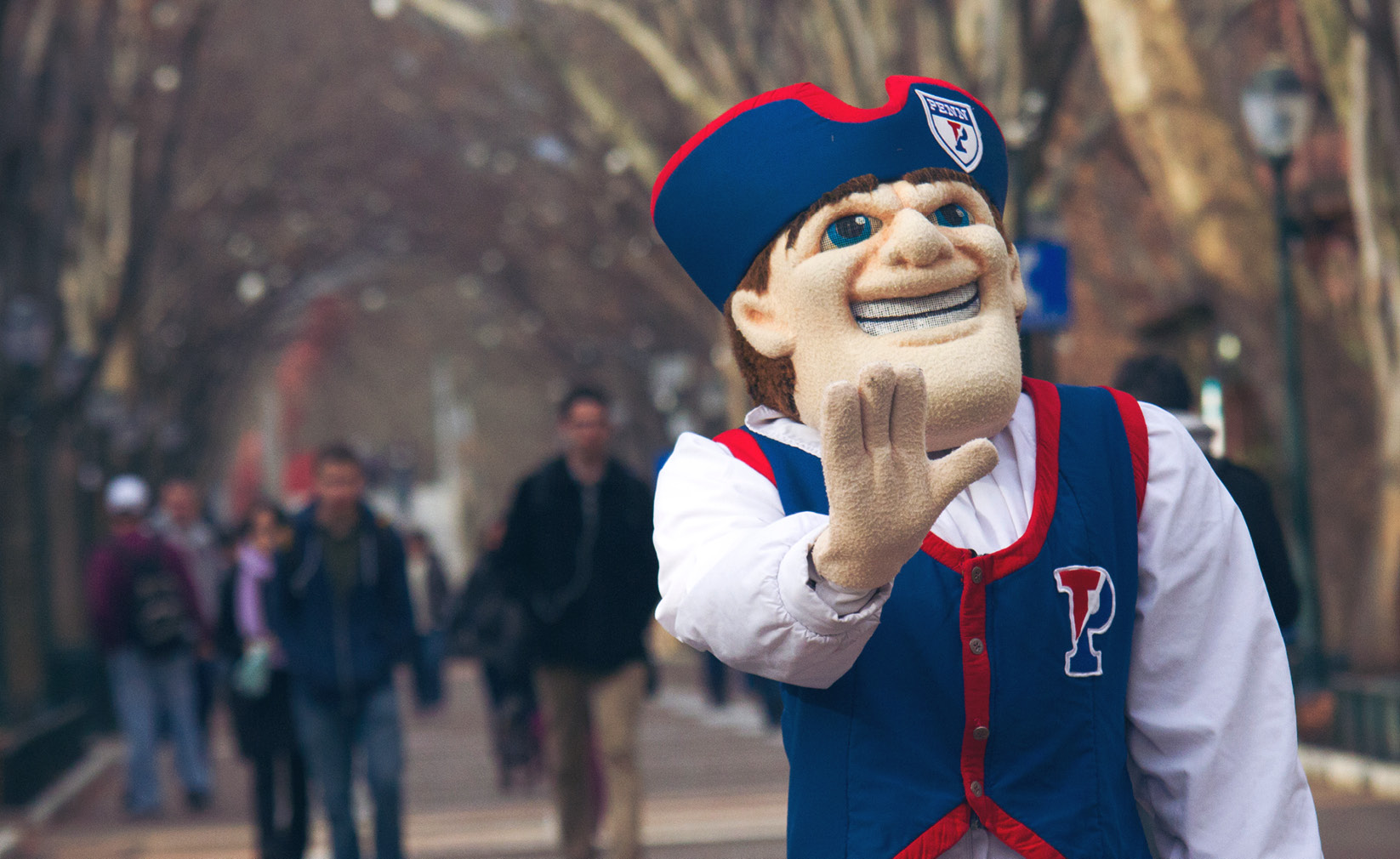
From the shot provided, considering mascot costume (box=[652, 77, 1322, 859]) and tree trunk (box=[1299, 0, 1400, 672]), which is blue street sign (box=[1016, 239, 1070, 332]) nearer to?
tree trunk (box=[1299, 0, 1400, 672])

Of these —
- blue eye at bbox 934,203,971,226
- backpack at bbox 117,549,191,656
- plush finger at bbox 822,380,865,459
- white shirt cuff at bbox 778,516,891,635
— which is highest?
blue eye at bbox 934,203,971,226

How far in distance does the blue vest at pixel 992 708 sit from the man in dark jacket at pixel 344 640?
509 cm

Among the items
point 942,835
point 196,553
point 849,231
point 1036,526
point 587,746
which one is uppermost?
point 849,231

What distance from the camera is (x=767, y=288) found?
9.17 ft

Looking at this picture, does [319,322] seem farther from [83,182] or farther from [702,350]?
Answer: [83,182]

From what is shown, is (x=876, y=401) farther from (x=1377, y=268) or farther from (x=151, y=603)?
(x=151, y=603)

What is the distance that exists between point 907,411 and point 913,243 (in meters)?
0.38

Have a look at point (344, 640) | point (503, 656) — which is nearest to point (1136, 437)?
point (344, 640)

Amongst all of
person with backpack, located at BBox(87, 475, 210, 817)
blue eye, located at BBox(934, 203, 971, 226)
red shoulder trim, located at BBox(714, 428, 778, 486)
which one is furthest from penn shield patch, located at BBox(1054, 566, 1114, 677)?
person with backpack, located at BBox(87, 475, 210, 817)

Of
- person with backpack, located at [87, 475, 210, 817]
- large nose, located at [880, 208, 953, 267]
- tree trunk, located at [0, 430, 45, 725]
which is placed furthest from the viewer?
tree trunk, located at [0, 430, 45, 725]

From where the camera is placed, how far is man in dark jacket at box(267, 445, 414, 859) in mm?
7465

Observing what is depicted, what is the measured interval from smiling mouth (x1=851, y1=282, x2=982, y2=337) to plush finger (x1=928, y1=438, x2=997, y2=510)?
38cm

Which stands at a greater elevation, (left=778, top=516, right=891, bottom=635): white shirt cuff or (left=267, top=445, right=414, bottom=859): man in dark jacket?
(left=778, top=516, right=891, bottom=635): white shirt cuff

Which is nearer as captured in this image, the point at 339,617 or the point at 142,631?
the point at 339,617
